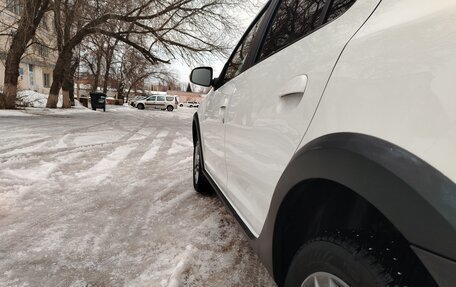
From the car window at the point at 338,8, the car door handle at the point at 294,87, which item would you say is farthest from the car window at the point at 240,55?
the car window at the point at 338,8

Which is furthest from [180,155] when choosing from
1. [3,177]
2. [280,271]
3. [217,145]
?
[280,271]

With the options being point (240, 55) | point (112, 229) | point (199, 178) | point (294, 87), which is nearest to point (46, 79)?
point (199, 178)

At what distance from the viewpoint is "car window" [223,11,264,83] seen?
2.80m

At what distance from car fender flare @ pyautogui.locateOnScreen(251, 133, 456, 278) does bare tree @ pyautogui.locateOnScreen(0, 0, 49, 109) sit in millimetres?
14804

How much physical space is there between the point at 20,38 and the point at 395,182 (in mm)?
17123

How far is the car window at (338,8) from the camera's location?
1.44 m

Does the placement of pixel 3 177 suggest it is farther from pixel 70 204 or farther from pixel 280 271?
pixel 280 271

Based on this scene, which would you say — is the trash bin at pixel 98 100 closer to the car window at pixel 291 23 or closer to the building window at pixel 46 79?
the building window at pixel 46 79

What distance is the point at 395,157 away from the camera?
0.96m

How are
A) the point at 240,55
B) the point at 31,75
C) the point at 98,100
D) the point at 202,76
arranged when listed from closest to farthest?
the point at 240,55 < the point at 202,76 < the point at 98,100 < the point at 31,75

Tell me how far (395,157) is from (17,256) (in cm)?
264

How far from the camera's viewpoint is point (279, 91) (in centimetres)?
175

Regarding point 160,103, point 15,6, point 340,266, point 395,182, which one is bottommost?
point 160,103

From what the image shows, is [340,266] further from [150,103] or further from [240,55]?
[150,103]
